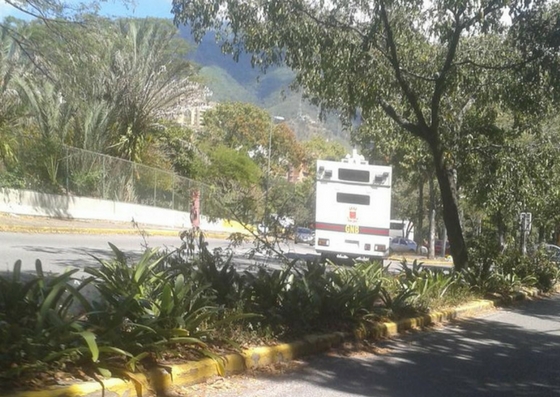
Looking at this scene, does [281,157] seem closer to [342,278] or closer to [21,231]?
[21,231]

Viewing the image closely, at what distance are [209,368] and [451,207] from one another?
1016 centimetres

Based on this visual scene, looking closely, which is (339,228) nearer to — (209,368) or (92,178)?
(92,178)

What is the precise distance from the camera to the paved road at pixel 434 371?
763cm

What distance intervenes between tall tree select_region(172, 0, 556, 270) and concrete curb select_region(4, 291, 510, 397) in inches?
194

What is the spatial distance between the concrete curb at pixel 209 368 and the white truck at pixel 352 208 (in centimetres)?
1213

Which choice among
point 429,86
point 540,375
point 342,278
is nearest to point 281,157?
point 429,86

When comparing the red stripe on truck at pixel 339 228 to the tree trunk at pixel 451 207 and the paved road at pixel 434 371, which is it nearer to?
the tree trunk at pixel 451 207

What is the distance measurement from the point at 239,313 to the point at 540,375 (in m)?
3.88

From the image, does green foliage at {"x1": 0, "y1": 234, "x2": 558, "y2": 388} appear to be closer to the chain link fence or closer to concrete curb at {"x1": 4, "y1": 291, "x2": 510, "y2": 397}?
concrete curb at {"x1": 4, "y1": 291, "x2": 510, "y2": 397}

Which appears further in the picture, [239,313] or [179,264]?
[179,264]

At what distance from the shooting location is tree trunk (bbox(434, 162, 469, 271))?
16188 mm

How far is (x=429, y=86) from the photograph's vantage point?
15500 millimetres

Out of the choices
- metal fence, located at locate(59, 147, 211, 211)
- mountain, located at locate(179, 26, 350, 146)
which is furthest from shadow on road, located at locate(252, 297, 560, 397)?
metal fence, located at locate(59, 147, 211, 211)

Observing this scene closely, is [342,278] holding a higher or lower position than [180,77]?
lower
